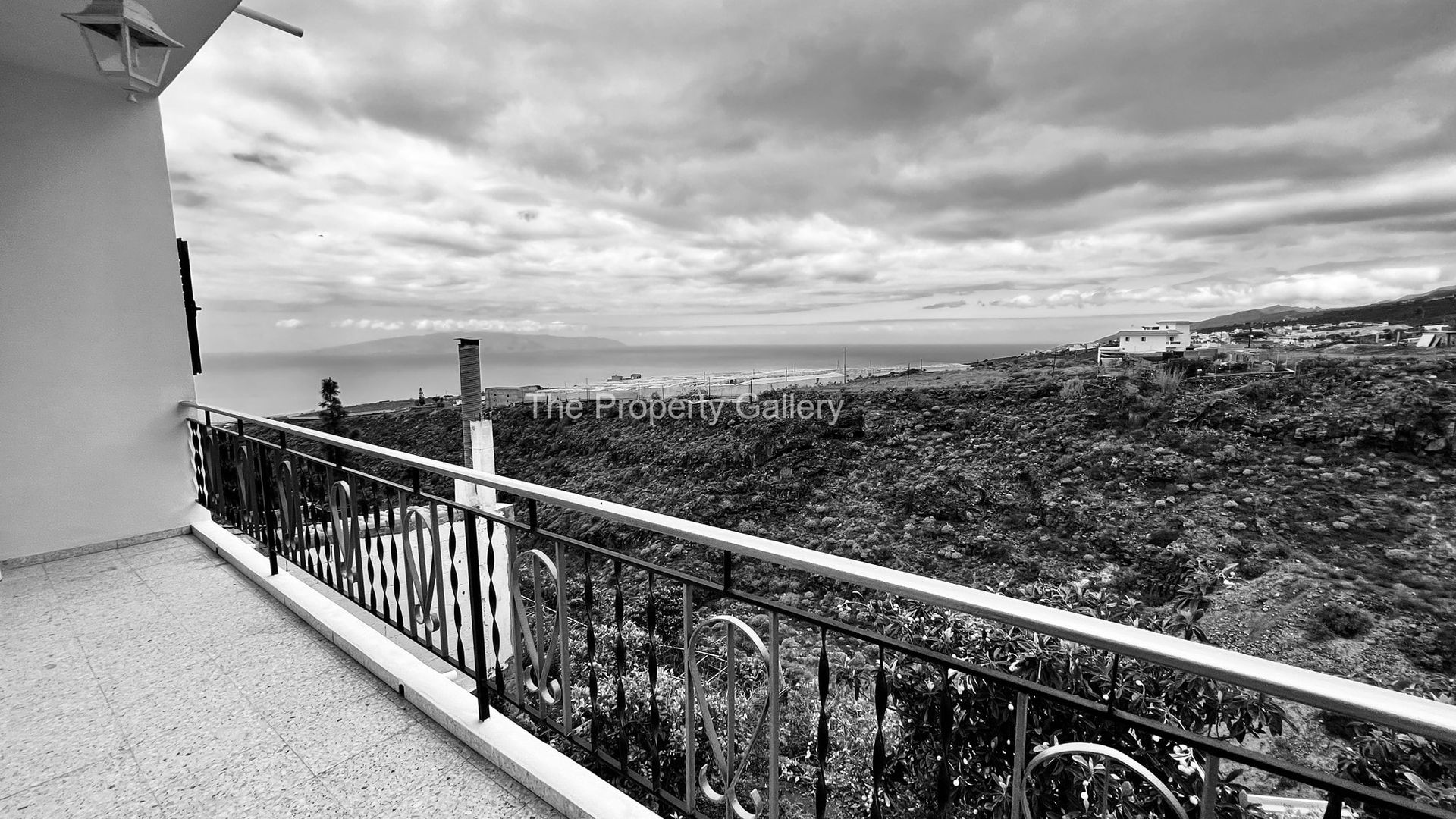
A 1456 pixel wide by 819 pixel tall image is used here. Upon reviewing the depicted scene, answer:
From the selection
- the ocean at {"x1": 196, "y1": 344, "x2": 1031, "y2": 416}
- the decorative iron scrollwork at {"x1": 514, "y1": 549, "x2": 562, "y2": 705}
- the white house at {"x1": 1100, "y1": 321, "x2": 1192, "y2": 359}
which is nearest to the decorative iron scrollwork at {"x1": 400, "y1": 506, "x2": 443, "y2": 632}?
the decorative iron scrollwork at {"x1": 514, "y1": 549, "x2": 562, "y2": 705}

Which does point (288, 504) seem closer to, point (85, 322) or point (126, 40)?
point (85, 322)

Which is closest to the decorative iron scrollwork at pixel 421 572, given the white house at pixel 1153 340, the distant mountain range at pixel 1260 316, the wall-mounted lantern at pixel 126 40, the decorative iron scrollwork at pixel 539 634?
the decorative iron scrollwork at pixel 539 634

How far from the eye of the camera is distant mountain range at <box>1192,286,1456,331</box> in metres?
7.89

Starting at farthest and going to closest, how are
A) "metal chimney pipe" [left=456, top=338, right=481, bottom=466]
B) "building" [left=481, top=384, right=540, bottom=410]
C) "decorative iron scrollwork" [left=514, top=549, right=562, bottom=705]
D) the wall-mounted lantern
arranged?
"building" [left=481, top=384, right=540, bottom=410] → "metal chimney pipe" [left=456, top=338, right=481, bottom=466] → the wall-mounted lantern → "decorative iron scrollwork" [left=514, top=549, right=562, bottom=705]

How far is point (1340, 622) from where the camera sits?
4.07 metres

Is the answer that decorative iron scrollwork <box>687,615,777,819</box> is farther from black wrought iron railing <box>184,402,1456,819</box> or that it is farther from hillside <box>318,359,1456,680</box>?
hillside <box>318,359,1456,680</box>

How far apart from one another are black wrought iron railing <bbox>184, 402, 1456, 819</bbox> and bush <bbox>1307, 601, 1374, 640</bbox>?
2304 millimetres

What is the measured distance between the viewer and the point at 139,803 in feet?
4.22

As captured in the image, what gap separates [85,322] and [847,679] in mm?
4079

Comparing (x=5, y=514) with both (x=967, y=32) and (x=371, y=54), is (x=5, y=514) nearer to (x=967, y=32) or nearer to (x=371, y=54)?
(x=371, y=54)

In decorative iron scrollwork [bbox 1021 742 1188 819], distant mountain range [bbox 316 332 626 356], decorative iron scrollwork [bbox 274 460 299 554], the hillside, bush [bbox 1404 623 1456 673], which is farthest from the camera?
distant mountain range [bbox 316 332 626 356]

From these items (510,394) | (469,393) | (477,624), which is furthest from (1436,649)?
(510,394)

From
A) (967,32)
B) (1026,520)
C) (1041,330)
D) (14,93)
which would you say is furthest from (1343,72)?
(1041,330)

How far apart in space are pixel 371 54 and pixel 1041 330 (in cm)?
2251
